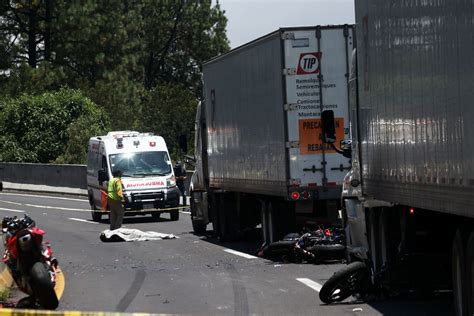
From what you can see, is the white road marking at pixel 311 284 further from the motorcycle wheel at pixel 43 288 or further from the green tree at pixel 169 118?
the green tree at pixel 169 118

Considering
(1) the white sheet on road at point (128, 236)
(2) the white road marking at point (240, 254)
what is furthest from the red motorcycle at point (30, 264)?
(1) the white sheet on road at point (128, 236)

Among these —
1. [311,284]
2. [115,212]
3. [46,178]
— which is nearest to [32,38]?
[46,178]

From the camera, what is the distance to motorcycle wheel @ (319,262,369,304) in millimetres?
14695

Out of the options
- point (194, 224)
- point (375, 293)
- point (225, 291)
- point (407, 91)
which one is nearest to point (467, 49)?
point (407, 91)

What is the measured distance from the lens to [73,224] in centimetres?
3534

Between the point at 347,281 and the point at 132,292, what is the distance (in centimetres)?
350

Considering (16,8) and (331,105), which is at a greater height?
(16,8)

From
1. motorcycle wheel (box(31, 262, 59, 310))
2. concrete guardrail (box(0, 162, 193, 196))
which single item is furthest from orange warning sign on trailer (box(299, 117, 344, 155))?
concrete guardrail (box(0, 162, 193, 196))

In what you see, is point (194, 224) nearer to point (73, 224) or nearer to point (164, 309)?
point (73, 224)

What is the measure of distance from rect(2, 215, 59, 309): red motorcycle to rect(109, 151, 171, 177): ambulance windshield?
846 inches

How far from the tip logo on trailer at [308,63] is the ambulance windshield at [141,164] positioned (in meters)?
16.2

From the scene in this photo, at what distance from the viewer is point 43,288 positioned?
14.1 metres

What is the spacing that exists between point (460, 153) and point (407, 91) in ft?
7.06

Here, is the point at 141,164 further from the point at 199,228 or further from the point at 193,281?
the point at 193,281
